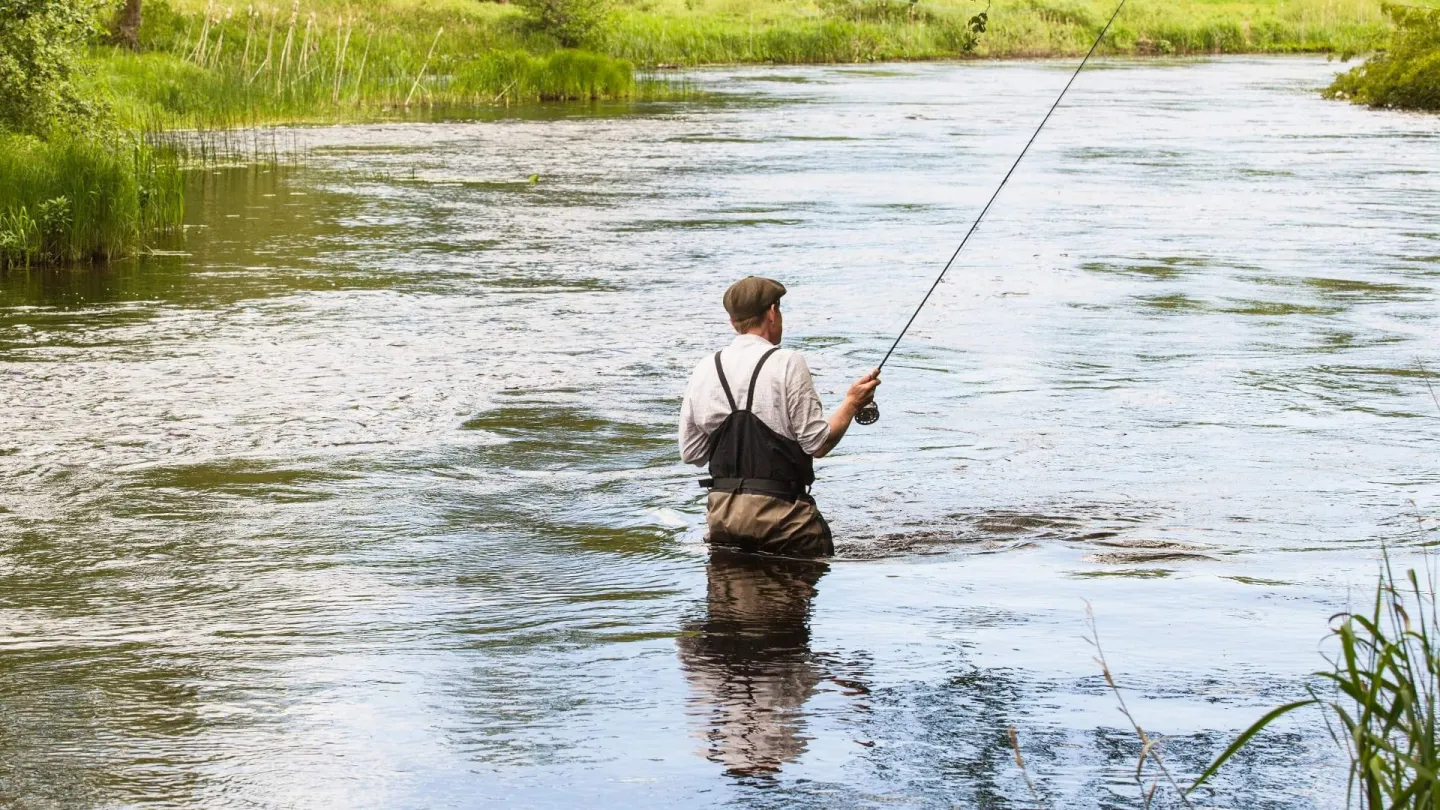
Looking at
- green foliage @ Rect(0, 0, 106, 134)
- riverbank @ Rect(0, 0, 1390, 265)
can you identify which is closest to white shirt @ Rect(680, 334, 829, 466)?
riverbank @ Rect(0, 0, 1390, 265)

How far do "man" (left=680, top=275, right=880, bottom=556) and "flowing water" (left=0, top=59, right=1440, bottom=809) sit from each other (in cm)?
23

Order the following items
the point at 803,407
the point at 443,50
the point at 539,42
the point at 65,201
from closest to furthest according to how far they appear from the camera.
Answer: the point at 803,407, the point at 65,201, the point at 443,50, the point at 539,42

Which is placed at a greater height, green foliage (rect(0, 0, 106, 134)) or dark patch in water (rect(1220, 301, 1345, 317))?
green foliage (rect(0, 0, 106, 134))

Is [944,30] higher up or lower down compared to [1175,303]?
higher up

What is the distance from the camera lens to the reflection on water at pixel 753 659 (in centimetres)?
536

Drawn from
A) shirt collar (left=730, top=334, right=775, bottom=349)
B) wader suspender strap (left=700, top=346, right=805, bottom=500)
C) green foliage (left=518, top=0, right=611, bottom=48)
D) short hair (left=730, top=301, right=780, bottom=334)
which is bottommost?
wader suspender strap (left=700, top=346, right=805, bottom=500)

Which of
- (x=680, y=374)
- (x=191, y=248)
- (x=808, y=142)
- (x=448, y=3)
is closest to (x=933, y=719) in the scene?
(x=680, y=374)

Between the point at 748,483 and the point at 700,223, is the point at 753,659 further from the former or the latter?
the point at 700,223

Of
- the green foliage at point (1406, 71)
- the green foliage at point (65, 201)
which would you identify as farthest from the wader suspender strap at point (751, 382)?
the green foliage at point (1406, 71)

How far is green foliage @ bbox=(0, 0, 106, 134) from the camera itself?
16500mm

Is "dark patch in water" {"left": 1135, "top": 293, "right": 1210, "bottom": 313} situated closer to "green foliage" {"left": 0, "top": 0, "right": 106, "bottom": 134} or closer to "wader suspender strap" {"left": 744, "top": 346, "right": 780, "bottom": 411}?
"wader suspender strap" {"left": 744, "top": 346, "right": 780, "bottom": 411}

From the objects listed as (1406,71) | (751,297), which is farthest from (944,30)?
(751,297)

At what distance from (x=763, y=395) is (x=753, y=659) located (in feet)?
3.85

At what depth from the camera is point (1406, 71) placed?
35.9 meters
